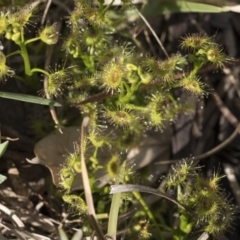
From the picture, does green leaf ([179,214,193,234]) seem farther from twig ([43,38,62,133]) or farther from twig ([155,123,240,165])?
twig ([43,38,62,133])

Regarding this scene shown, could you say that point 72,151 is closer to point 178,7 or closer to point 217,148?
point 217,148

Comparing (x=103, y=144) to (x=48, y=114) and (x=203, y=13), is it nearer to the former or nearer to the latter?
(x=48, y=114)

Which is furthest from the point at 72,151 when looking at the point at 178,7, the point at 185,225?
the point at 178,7

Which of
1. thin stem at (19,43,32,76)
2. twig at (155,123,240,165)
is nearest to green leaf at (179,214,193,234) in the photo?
twig at (155,123,240,165)

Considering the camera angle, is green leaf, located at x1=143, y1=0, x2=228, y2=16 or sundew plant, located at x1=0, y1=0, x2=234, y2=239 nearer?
sundew plant, located at x1=0, y1=0, x2=234, y2=239

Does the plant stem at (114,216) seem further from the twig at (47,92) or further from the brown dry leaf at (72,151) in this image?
the twig at (47,92)

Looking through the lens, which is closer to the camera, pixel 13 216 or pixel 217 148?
pixel 13 216

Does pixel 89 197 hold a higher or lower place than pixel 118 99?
lower
